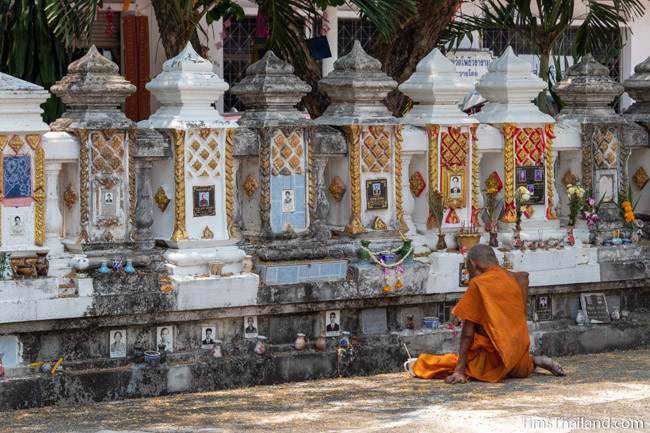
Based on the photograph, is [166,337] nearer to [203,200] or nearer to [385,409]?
[203,200]

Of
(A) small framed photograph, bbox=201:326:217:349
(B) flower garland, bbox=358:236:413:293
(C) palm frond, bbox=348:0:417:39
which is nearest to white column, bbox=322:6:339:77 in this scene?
(C) palm frond, bbox=348:0:417:39

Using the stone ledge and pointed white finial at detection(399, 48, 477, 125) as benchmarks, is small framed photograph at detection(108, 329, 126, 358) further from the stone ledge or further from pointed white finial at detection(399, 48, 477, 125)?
pointed white finial at detection(399, 48, 477, 125)

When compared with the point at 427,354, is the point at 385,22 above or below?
above

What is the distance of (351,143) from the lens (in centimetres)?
926

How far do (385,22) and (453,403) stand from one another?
2.80 meters

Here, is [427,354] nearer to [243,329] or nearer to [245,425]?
[243,329]

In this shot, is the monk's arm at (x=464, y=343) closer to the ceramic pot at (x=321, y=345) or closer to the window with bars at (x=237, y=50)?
the ceramic pot at (x=321, y=345)

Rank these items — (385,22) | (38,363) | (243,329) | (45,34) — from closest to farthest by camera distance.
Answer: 1. (38,363)
2. (243,329)
3. (385,22)
4. (45,34)

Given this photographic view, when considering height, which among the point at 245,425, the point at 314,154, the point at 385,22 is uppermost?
the point at 385,22

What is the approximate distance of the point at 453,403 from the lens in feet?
26.2

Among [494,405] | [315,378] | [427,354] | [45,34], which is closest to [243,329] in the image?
[315,378]

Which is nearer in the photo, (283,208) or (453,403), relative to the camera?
(453,403)

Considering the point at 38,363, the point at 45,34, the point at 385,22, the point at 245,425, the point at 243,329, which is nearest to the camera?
the point at 245,425

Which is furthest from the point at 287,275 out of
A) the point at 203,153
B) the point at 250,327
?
the point at 203,153
